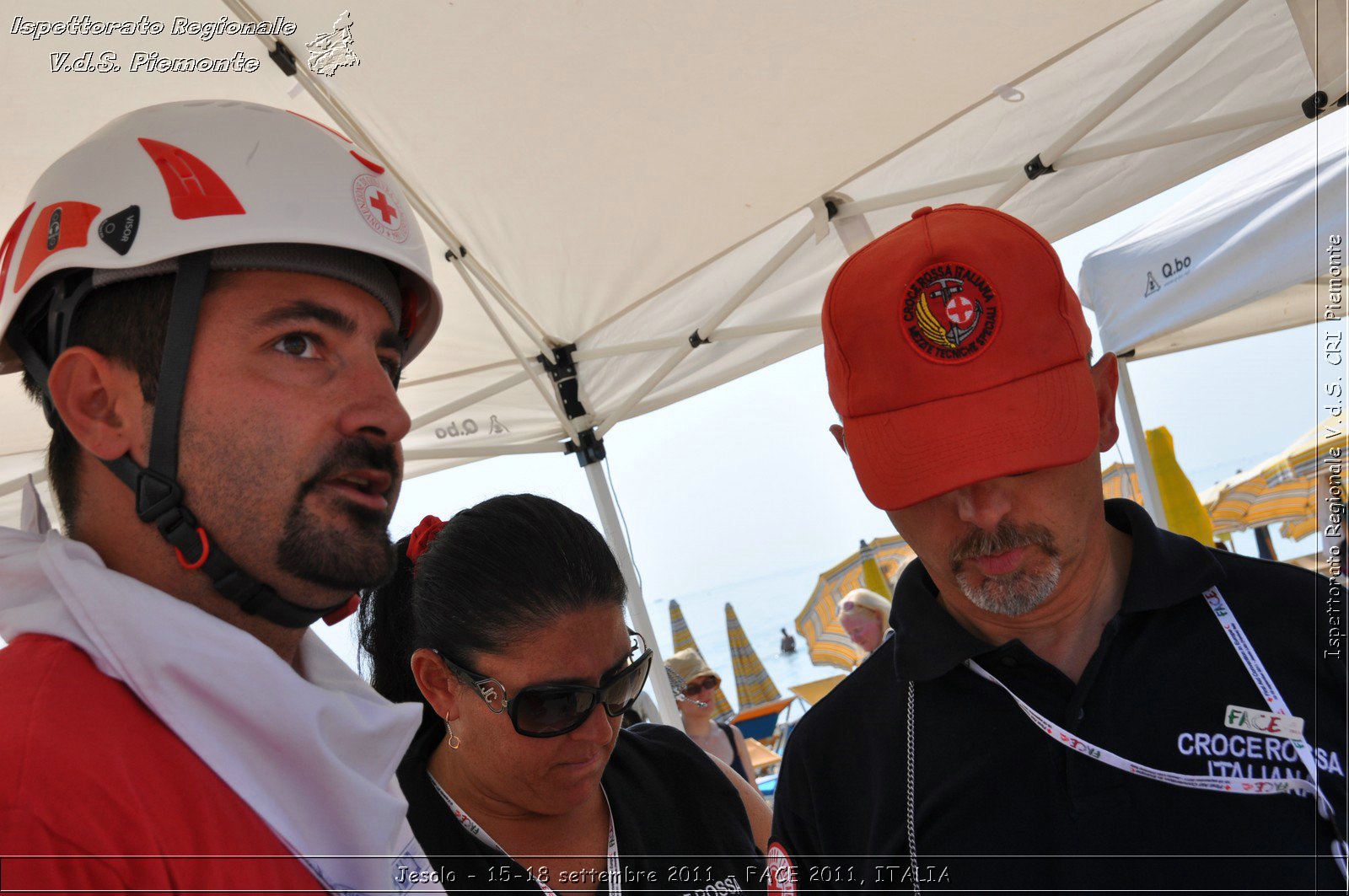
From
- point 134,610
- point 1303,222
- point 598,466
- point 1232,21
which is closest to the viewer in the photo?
point 134,610

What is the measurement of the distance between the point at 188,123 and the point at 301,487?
61cm

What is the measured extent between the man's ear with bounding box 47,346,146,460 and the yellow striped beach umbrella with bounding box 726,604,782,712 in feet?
35.0

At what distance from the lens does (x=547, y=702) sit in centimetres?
198

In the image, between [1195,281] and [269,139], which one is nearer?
[269,139]

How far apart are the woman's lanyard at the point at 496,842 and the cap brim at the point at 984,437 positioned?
37.2 inches

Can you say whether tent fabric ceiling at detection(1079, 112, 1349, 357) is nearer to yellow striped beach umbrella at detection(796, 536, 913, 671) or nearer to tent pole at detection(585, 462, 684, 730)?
tent pole at detection(585, 462, 684, 730)

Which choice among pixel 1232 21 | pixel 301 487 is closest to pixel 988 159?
pixel 1232 21

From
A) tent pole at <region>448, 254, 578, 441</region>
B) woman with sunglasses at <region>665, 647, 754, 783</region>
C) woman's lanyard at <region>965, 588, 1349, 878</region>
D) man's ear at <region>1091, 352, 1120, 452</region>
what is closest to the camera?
woman's lanyard at <region>965, 588, 1349, 878</region>

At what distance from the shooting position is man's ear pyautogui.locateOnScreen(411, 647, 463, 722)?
2068 mm

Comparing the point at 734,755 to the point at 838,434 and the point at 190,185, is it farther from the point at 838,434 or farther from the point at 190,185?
the point at 190,185

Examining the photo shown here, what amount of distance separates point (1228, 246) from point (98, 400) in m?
3.98

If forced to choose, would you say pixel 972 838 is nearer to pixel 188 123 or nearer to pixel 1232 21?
pixel 188 123

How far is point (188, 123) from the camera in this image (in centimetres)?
151

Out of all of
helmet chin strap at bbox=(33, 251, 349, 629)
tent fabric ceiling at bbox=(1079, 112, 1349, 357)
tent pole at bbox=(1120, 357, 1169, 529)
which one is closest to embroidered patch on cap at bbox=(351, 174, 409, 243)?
helmet chin strap at bbox=(33, 251, 349, 629)
